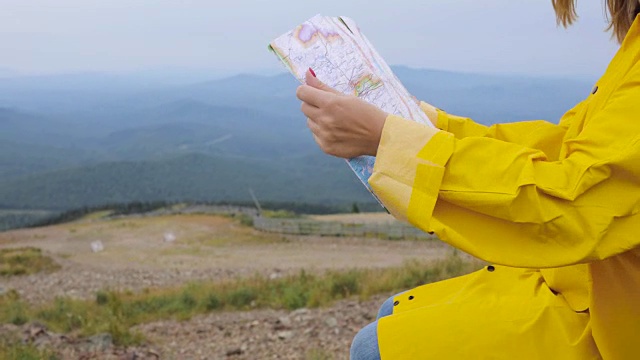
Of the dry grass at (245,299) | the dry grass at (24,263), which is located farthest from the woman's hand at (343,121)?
the dry grass at (24,263)

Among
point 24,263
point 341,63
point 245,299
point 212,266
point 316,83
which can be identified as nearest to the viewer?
A: point 316,83

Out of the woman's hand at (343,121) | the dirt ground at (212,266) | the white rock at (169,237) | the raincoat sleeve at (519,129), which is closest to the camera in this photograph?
the woman's hand at (343,121)

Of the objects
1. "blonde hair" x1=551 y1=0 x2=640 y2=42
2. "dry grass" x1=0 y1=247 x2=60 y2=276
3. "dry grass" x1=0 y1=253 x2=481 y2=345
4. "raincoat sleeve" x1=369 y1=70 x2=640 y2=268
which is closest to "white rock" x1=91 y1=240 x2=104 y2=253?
"dry grass" x1=0 y1=247 x2=60 y2=276

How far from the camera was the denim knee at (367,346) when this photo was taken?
1733 millimetres

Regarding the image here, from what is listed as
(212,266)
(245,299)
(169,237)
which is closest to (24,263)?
(212,266)

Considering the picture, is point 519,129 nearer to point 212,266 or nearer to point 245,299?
point 245,299

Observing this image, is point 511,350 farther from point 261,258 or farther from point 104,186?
point 104,186

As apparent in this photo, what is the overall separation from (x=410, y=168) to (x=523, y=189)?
230 mm

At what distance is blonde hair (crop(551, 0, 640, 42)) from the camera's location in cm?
161

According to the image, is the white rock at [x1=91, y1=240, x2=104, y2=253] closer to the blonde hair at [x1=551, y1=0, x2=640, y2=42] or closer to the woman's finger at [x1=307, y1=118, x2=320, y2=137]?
the woman's finger at [x1=307, y1=118, x2=320, y2=137]

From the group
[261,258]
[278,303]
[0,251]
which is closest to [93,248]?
[0,251]

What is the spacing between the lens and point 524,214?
1320 mm

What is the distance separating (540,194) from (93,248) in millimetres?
20052

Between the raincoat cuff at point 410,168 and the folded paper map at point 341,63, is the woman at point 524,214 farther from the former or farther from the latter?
the folded paper map at point 341,63
